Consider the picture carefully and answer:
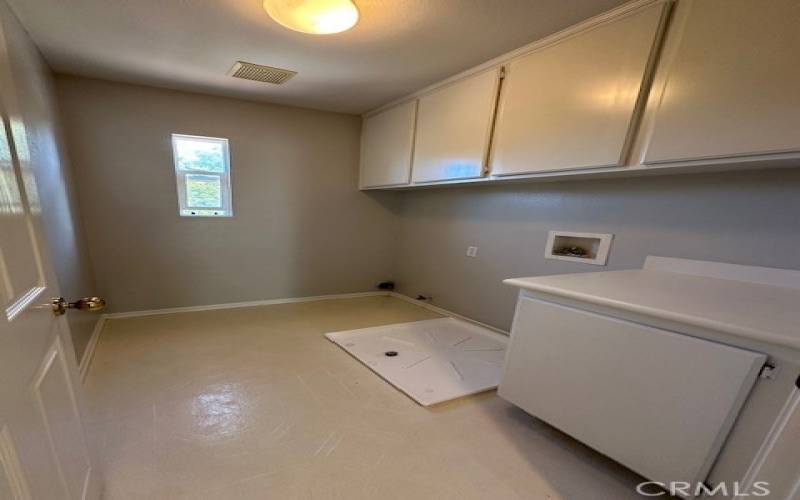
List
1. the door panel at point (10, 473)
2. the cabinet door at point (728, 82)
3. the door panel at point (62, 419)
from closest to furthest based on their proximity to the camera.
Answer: the door panel at point (10, 473) < the door panel at point (62, 419) < the cabinet door at point (728, 82)

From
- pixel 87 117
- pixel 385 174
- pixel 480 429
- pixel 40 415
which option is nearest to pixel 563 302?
pixel 480 429

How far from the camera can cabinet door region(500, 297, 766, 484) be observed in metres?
0.97

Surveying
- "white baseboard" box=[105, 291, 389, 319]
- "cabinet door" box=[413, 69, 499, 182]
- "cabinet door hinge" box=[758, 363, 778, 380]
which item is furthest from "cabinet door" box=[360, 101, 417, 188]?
"cabinet door hinge" box=[758, 363, 778, 380]

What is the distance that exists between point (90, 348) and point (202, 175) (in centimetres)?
166

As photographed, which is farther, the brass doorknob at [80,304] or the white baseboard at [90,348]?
the white baseboard at [90,348]

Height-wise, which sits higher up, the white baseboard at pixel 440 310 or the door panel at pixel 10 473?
the door panel at pixel 10 473

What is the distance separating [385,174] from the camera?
3.19 m

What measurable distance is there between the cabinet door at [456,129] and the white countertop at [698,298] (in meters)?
1.14

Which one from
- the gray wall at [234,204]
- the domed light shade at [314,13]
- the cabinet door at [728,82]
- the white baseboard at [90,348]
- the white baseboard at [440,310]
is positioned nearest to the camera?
the cabinet door at [728,82]

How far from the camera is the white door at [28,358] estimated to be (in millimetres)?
576

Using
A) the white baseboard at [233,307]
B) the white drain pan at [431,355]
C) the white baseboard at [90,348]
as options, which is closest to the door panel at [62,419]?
the white baseboard at [90,348]

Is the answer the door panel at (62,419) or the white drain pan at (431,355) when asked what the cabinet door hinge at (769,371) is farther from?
the door panel at (62,419)

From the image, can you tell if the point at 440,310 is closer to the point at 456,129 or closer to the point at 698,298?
the point at 456,129

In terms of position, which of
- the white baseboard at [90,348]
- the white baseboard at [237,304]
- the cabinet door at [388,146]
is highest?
the cabinet door at [388,146]
